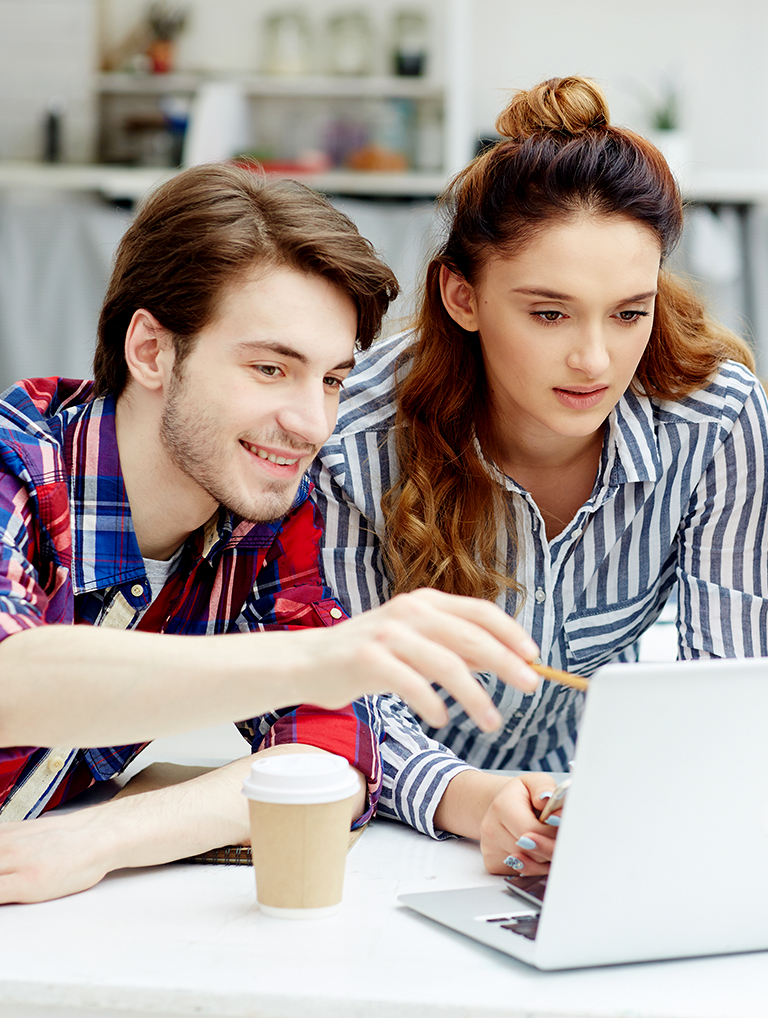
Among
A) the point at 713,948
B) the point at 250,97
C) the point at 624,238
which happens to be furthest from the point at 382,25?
→ the point at 713,948

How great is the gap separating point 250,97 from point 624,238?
3.29 m

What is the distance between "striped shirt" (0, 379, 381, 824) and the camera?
96cm

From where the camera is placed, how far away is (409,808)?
3.36 feet

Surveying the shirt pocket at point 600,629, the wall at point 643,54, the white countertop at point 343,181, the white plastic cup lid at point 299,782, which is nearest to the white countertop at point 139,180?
the white countertop at point 343,181

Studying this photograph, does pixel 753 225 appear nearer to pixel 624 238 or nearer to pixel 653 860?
pixel 624 238

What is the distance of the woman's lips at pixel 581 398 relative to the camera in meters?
1.19

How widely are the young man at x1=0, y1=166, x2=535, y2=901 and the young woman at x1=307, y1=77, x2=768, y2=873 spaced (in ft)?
0.40

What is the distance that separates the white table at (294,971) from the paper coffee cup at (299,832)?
0.05 ft

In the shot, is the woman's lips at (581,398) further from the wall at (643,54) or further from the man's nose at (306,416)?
the wall at (643,54)

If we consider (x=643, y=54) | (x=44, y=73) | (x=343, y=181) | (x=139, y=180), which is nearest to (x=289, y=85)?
(x=343, y=181)

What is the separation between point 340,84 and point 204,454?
10.5ft

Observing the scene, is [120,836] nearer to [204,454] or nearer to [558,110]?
[204,454]

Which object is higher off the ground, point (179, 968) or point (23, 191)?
Result: point (23, 191)

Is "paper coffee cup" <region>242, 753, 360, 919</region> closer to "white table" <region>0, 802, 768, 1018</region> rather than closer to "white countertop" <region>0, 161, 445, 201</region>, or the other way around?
"white table" <region>0, 802, 768, 1018</region>
